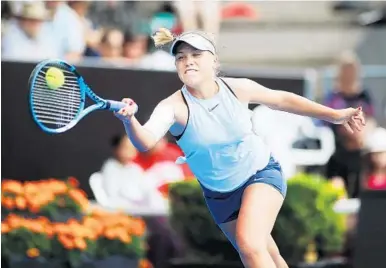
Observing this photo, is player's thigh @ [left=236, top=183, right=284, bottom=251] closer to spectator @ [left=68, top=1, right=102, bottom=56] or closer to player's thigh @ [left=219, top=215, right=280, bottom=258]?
player's thigh @ [left=219, top=215, right=280, bottom=258]

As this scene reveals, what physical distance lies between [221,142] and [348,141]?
2538 millimetres

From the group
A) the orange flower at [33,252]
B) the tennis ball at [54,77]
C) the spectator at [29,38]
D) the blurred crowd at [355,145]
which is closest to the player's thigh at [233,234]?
the tennis ball at [54,77]

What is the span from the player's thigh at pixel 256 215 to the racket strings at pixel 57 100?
745mm

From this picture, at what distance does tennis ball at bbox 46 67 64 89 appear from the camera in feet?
14.7

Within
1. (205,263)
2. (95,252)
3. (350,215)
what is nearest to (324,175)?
(350,215)

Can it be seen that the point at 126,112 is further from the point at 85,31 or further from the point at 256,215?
the point at 85,31

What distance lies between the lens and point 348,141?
22.8 ft

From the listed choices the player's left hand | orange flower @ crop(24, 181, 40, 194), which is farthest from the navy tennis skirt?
orange flower @ crop(24, 181, 40, 194)

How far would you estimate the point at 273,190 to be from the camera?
4.54 metres

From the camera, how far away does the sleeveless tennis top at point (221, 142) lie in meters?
4.51

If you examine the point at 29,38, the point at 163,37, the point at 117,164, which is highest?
the point at 29,38

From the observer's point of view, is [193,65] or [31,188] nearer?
[193,65]

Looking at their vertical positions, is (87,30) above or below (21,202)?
above

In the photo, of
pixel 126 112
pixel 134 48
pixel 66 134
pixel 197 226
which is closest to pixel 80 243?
pixel 197 226
